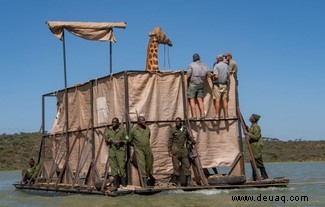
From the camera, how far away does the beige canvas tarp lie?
15438mm

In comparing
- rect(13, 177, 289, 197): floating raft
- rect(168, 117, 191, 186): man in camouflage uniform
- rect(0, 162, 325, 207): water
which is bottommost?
rect(0, 162, 325, 207): water

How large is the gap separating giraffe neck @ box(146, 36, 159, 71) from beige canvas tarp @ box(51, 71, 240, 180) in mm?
987

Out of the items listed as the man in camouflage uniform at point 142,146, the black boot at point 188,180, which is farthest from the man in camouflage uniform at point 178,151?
the man in camouflage uniform at point 142,146

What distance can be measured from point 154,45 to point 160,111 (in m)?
2.49

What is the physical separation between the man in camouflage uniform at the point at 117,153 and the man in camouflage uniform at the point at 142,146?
0.97ft

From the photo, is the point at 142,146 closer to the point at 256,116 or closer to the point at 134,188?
the point at 134,188

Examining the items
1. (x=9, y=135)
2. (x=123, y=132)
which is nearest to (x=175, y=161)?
(x=123, y=132)

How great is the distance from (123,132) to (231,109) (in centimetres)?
366

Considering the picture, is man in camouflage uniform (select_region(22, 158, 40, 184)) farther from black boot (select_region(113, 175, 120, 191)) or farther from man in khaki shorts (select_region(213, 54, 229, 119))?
man in khaki shorts (select_region(213, 54, 229, 119))

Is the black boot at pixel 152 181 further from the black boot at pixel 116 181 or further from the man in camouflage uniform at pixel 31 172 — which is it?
the man in camouflage uniform at pixel 31 172

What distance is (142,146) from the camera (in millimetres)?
14547

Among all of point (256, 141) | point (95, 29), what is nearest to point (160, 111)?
point (256, 141)

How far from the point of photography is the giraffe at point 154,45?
16.7 m

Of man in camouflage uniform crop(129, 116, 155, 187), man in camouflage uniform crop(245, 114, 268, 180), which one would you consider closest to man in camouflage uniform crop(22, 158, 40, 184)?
man in camouflage uniform crop(129, 116, 155, 187)
